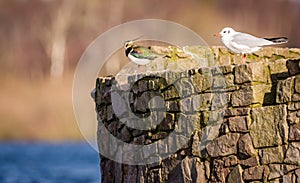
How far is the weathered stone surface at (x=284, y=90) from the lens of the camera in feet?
26.9

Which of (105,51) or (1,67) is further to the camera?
(1,67)

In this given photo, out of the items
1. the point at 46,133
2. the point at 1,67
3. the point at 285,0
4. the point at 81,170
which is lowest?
the point at 81,170

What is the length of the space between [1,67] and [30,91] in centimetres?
569

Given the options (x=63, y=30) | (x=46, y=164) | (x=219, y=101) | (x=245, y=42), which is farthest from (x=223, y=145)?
(x=63, y=30)

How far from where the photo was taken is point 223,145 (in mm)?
8602

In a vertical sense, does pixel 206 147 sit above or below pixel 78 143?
below

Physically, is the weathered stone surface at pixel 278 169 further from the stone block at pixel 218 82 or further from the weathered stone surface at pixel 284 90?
the stone block at pixel 218 82

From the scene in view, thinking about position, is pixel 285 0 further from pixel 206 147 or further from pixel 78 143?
pixel 206 147

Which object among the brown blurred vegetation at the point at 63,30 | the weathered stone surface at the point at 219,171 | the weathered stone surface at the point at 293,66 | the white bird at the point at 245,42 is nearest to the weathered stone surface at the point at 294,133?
the weathered stone surface at the point at 293,66

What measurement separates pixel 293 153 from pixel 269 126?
36cm

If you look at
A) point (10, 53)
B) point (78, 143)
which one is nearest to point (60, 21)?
point (10, 53)

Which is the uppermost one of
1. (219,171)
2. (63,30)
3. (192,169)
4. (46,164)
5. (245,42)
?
(63,30)

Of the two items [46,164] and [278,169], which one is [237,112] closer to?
[278,169]

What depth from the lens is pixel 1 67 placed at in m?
49.9
